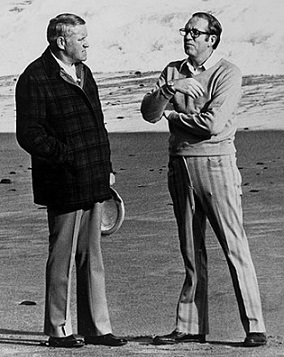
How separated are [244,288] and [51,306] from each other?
0.75 metres

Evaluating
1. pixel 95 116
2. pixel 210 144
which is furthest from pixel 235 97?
pixel 95 116

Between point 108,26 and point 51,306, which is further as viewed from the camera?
point 108,26

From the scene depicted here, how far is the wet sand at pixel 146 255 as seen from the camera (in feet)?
18.5

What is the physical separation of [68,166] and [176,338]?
0.79 m

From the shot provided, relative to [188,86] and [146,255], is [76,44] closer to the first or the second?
[188,86]

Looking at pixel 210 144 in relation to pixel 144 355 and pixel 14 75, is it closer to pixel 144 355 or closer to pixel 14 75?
pixel 144 355

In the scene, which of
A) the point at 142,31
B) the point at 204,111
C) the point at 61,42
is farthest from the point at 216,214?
the point at 142,31

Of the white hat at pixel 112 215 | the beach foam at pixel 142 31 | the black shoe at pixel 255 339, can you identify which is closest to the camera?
the black shoe at pixel 255 339

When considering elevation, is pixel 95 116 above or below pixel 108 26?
below

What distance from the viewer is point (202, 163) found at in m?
5.34

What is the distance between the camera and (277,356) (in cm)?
525

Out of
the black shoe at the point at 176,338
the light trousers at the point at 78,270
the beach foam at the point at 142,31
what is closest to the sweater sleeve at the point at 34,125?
the light trousers at the point at 78,270

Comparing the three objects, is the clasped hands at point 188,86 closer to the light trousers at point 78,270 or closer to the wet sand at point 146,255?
the light trousers at point 78,270

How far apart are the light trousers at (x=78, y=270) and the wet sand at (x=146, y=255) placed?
0.10m
